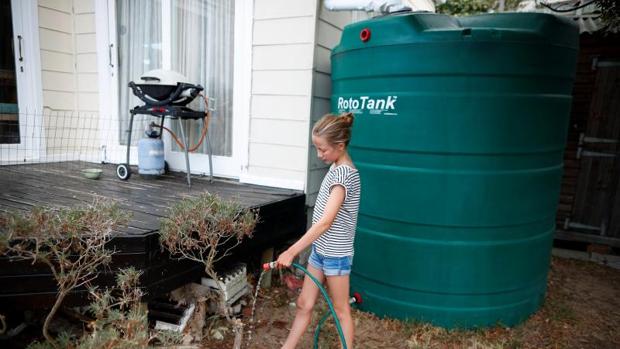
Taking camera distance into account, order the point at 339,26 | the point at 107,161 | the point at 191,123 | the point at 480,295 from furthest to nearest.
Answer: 1. the point at 107,161
2. the point at 191,123
3. the point at 339,26
4. the point at 480,295

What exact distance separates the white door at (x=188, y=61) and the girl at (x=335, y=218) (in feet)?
5.65

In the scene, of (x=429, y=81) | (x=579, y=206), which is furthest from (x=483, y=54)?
(x=579, y=206)

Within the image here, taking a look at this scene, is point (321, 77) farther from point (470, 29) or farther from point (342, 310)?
point (342, 310)

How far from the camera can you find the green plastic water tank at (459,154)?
2223 millimetres

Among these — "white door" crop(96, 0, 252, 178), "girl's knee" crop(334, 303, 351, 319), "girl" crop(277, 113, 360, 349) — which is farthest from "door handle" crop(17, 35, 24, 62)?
"girl's knee" crop(334, 303, 351, 319)

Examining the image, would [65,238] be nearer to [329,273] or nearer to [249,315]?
[329,273]

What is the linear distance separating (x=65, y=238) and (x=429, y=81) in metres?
1.97

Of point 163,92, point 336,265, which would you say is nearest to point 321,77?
point 163,92

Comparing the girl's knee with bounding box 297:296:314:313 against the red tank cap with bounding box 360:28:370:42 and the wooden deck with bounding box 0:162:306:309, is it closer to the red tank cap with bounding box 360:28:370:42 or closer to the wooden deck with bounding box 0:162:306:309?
the wooden deck with bounding box 0:162:306:309

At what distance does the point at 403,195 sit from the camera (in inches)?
95.0

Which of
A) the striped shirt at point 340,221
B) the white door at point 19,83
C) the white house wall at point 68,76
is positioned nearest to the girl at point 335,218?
the striped shirt at point 340,221

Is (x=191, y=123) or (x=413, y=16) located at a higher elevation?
(x=413, y=16)

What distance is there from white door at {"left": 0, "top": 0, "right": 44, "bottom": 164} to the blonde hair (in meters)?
3.55

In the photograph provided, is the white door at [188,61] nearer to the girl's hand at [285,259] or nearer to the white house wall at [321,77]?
the white house wall at [321,77]
